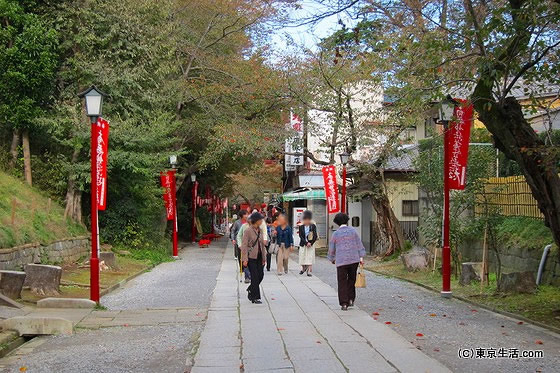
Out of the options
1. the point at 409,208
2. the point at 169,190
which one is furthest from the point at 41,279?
the point at 409,208

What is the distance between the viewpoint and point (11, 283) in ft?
35.5

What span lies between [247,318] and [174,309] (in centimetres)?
210

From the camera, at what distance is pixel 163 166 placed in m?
25.4

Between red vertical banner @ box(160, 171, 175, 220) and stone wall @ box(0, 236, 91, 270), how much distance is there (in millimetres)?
6475

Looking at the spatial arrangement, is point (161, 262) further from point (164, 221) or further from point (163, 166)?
point (164, 221)

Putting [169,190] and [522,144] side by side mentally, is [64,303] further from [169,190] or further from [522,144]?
[169,190]

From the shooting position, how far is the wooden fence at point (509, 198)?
45.0 ft

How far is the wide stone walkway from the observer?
6.57 metres

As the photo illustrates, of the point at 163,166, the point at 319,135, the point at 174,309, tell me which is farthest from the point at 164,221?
the point at 174,309

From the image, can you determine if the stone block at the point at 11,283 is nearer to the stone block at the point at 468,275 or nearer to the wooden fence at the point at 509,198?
the stone block at the point at 468,275

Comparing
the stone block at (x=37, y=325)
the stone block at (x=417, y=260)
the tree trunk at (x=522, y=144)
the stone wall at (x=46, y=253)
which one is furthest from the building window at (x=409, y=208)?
the stone block at (x=37, y=325)

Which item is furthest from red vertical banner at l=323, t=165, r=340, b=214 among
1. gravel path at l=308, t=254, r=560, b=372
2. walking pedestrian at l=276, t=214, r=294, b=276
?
gravel path at l=308, t=254, r=560, b=372

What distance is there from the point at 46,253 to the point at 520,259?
11864mm

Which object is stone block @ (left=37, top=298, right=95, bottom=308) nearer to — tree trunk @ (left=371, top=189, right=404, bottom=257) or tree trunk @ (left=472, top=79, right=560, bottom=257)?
tree trunk @ (left=472, top=79, right=560, bottom=257)
